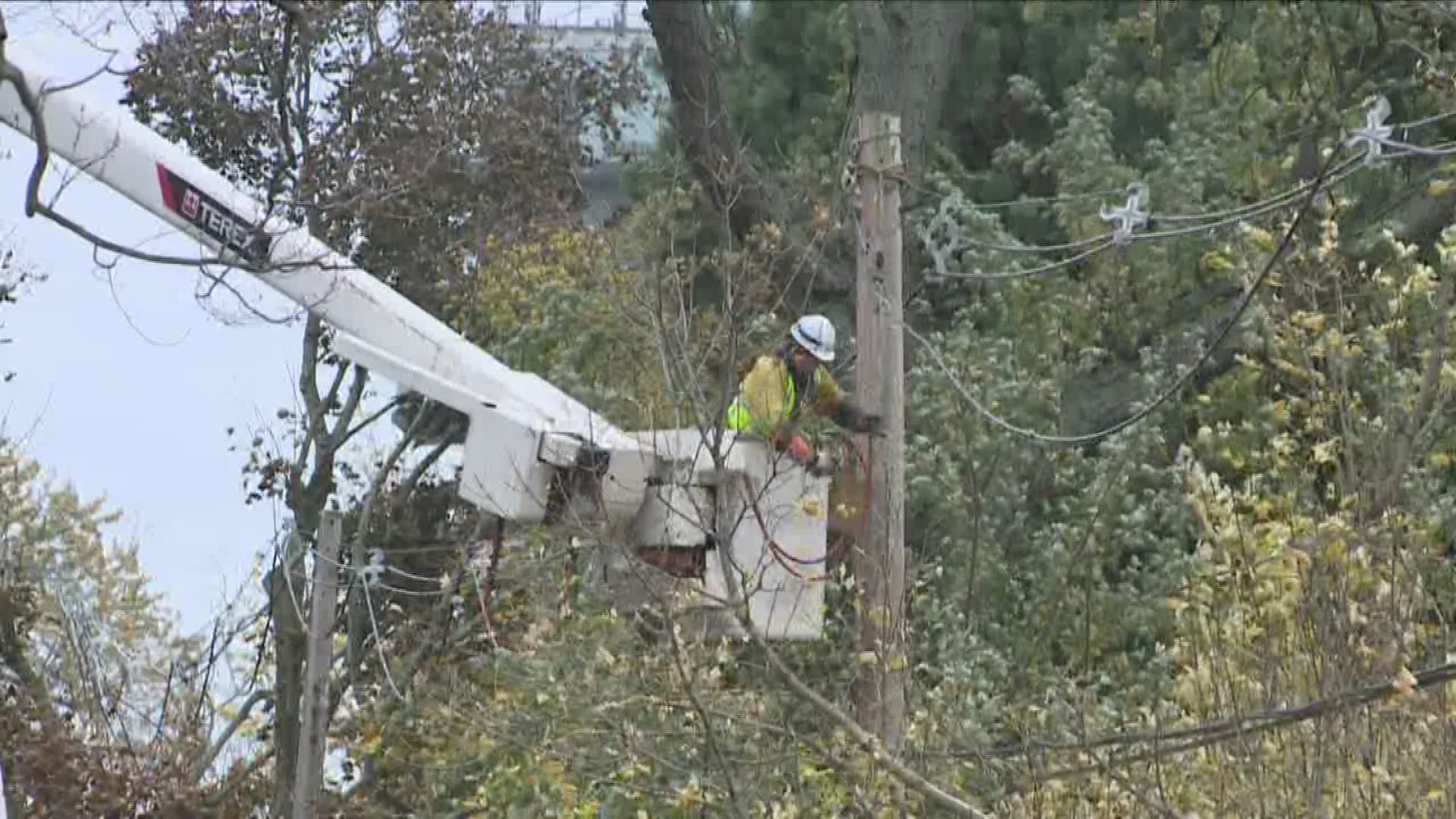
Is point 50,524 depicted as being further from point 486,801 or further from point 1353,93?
point 1353,93

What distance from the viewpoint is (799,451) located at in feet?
47.7

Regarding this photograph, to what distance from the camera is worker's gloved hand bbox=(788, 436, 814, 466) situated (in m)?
14.5

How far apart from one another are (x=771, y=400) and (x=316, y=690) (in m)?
7.20

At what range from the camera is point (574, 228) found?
25.5 metres

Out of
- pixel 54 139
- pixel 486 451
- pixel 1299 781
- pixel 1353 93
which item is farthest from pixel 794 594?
pixel 1353 93

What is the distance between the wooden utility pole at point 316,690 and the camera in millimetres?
20484

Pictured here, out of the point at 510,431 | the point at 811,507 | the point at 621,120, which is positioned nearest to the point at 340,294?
the point at 510,431

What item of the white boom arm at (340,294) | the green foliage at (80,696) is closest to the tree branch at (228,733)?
the green foliage at (80,696)

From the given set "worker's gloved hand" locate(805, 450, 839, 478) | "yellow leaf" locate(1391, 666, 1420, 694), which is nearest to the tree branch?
"worker's gloved hand" locate(805, 450, 839, 478)

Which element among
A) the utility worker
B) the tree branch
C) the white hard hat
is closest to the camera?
the utility worker

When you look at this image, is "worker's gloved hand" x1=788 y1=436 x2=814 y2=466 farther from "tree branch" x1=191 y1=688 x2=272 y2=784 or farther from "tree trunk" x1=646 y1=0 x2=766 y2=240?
"tree branch" x1=191 y1=688 x2=272 y2=784

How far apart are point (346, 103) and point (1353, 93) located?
9.21 m

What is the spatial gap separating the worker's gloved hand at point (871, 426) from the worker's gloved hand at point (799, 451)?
25.3 inches

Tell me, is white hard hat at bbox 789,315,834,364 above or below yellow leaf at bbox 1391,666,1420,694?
above
